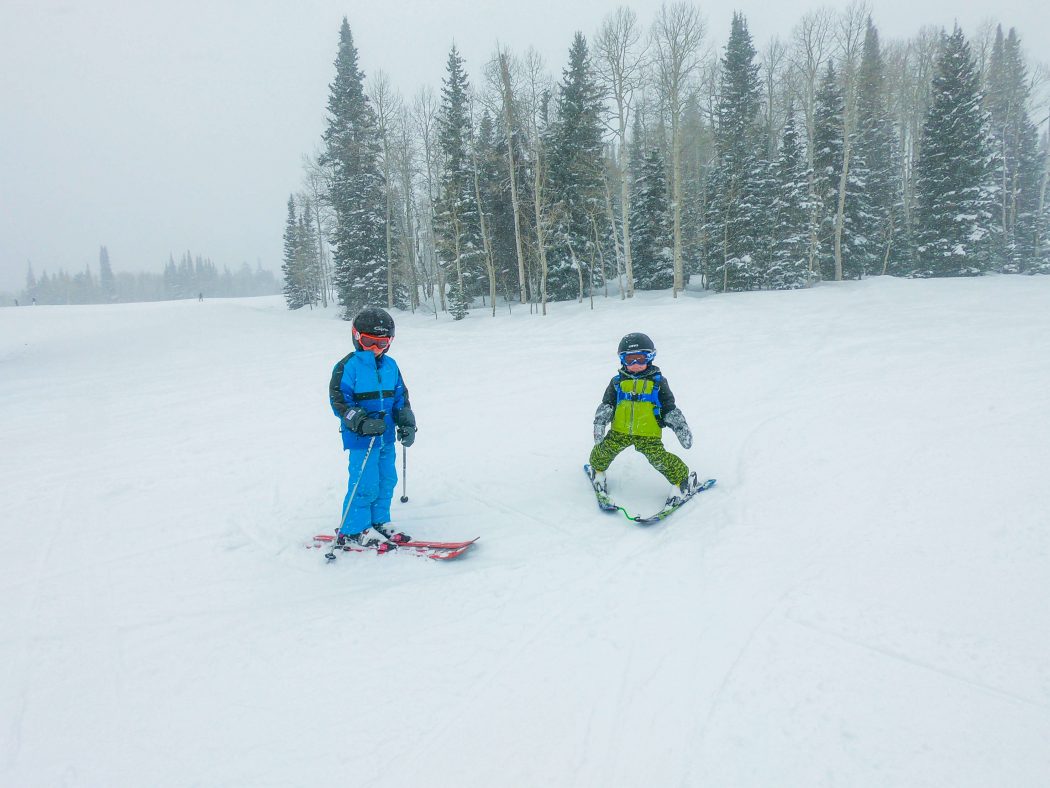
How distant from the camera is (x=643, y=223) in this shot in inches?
1228

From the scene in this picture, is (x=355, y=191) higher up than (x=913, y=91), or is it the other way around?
(x=913, y=91)

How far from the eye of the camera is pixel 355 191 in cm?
3100

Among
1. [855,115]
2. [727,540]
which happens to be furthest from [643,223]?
[727,540]

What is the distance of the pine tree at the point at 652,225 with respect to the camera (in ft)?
99.7

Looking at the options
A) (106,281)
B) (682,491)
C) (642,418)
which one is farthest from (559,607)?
(106,281)

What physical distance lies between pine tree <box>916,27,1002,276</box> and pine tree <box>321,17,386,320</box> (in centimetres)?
3074

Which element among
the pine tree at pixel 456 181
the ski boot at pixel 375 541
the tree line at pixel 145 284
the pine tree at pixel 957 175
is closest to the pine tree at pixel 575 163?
the pine tree at pixel 456 181

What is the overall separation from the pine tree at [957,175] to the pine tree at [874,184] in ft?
9.17

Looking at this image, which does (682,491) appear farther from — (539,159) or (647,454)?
(539,159)

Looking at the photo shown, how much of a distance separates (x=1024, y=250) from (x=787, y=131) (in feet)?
49.8

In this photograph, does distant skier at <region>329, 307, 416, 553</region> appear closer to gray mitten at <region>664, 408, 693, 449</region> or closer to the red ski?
the red ski

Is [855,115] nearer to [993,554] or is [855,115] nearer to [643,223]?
[643,223]

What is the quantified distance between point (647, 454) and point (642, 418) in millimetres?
369

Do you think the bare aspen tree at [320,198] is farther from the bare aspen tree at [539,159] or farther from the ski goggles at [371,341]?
the ski goggles at [371,341]
